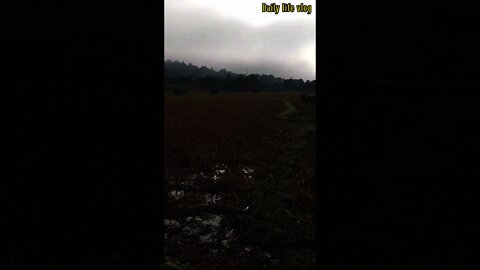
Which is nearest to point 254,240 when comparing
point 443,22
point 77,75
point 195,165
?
point 77,75

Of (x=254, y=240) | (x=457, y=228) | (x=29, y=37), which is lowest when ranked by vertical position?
(x=254, y=240)

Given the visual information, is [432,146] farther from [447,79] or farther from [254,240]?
[254,240]

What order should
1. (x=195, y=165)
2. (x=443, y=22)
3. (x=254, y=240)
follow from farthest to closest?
(x=195, y=165) → (x=254, y=240) → (x=443, y=22)

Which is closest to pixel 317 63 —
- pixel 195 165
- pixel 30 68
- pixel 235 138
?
pixel 30 68

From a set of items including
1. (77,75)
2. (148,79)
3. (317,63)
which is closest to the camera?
(317,63)

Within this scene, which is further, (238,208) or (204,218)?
(238,208)

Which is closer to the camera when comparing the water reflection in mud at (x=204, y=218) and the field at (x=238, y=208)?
the field at (x=238, y=208)

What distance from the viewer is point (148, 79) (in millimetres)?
3619

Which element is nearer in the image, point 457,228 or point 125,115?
point 457,228

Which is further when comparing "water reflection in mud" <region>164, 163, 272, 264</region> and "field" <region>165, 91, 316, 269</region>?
"water reflection in mud" <region>164, 163, 272, 264</region>

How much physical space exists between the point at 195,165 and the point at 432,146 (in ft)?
22.6

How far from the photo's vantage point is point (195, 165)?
938 centimetres

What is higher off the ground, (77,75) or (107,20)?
(107,20)

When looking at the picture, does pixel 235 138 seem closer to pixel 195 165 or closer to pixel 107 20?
pixel 195 165
